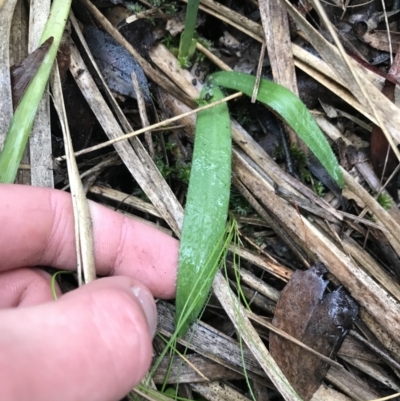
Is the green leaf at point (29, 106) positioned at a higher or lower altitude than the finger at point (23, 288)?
higher

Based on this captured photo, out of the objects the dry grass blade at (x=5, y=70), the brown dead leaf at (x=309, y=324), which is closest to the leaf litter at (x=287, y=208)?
the brown dead leaf at (x=309, y=324)

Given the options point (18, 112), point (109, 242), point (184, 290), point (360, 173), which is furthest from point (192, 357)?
point (18, 112)

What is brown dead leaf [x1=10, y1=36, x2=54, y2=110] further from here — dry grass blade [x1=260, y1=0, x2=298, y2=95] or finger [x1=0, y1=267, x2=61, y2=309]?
dry grass blade [x1=260, y1=0, x2=298, y2=95]

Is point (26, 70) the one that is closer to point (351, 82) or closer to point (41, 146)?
point (41, 146)

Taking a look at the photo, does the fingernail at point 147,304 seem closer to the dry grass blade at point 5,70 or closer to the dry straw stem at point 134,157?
the dry straw stem at point 134,157

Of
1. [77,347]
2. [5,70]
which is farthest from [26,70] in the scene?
[77,347]
